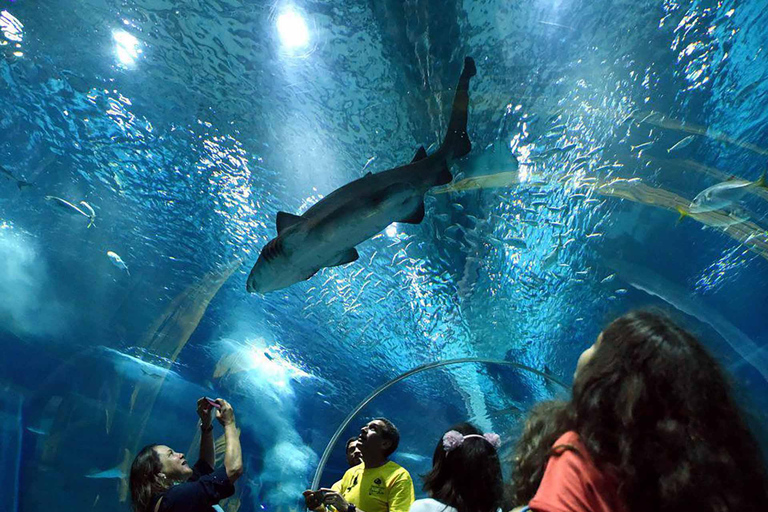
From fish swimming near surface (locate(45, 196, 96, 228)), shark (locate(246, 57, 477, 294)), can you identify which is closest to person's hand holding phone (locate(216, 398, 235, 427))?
shark (locate(246, 57, 477, 294))

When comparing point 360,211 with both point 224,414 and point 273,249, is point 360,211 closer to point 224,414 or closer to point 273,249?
point 273,249

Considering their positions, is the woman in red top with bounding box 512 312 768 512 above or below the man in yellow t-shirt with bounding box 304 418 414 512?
below

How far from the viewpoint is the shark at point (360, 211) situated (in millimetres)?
2430

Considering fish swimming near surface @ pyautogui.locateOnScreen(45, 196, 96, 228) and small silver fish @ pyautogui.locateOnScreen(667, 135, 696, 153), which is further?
fish swimming near surface @ pyautogui.locateOnScreen(45, 196, 96, 228)

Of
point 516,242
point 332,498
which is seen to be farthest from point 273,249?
point 516,242

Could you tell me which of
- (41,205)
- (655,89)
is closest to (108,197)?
(41,205)

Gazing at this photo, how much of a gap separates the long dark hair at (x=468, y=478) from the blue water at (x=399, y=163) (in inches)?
32.0

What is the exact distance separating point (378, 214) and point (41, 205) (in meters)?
7.49

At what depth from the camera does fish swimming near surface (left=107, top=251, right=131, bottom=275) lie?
7.24 metres

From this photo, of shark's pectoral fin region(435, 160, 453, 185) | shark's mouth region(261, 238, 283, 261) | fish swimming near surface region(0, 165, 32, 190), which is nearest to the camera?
shark's pectoral fin region(435, 160, 453, 185)

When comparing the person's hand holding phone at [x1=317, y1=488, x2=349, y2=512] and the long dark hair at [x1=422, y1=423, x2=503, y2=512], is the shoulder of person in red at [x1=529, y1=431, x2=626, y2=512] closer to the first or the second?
the long dark hair at [x1=422, y1=423, x2=503, y2=512]

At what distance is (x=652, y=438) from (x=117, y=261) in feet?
28.0

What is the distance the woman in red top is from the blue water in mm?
235

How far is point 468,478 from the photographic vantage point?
1999 mm
